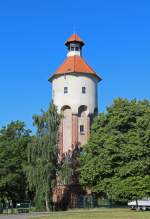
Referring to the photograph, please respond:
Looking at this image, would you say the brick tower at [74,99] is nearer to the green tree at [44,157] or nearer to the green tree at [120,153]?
the green tree at [44,157]

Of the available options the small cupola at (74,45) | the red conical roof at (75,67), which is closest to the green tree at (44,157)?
the red conical roof at (75,67)

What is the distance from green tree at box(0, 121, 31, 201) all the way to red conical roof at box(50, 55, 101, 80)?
386 inches

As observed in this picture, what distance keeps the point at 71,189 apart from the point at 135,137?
14.7 m

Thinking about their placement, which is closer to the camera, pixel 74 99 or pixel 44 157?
pixel 44 157

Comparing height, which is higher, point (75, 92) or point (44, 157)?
point (75, 92)

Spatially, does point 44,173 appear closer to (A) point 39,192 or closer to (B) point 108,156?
(A) point 39,192

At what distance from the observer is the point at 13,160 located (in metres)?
62.5

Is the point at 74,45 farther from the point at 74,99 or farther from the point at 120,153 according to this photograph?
the point at 120,153

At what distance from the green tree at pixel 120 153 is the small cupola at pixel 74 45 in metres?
17.5

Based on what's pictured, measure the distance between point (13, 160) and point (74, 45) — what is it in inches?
870

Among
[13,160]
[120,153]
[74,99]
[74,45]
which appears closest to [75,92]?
[74,99]

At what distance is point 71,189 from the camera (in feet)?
217

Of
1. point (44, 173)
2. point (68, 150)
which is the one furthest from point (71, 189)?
point (44, 173)

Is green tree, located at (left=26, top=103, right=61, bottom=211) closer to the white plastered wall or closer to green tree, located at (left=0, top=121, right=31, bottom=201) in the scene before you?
green tree, located at (left=0, top=121, right=31, bottom=201)
